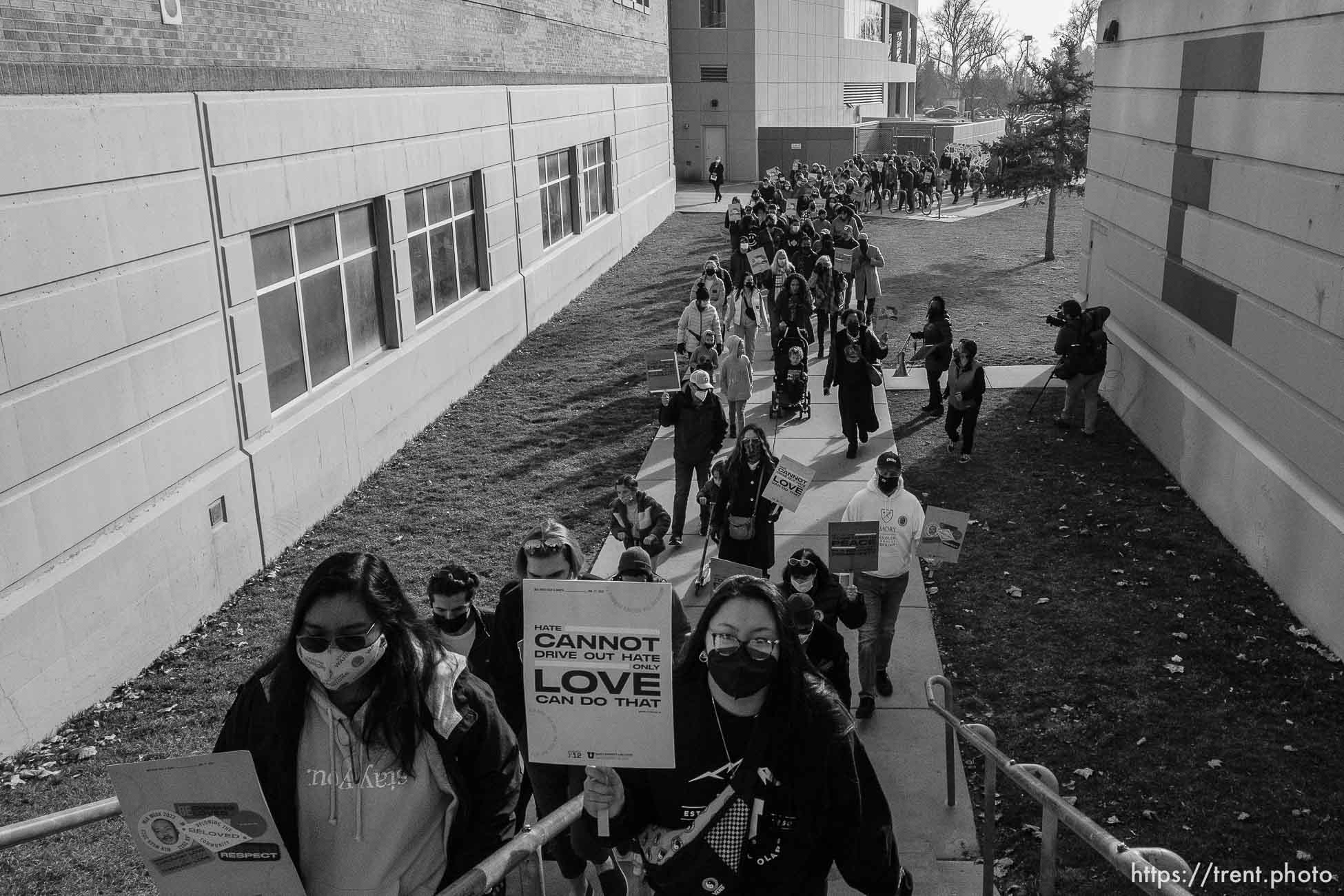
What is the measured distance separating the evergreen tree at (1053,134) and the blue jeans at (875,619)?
22.5m

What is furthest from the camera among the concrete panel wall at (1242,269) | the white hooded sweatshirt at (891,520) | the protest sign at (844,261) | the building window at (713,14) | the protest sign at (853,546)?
the building window at (713,14)

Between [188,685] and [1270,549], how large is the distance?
28.4ft

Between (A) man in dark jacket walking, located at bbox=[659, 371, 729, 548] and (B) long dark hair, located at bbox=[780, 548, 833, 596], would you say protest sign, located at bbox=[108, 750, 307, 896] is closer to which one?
(B) long dark hair, located at bbox=[780, 548, 833, 596]

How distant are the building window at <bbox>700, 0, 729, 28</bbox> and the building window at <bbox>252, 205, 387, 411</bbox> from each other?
3969cm

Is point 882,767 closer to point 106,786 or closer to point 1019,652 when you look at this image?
point 1019,652

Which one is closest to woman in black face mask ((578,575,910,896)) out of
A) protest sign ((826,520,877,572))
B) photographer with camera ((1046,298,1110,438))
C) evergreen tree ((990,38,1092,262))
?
protest sign ((826,520,877,572))

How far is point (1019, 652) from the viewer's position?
28.6 ft

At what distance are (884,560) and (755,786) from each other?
181 inches

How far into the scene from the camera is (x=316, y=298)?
40.6 feet

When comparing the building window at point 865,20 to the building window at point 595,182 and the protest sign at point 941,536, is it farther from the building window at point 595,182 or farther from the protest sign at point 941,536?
the protest sign at point 941,536

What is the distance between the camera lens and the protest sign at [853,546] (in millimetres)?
7570

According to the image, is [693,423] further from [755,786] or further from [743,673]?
[755,786]

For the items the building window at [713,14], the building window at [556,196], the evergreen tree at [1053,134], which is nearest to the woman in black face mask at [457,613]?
the building window at [556,196]

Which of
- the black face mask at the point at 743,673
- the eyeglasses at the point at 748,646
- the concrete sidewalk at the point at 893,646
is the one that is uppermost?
the eyeglasses at the point at 748,646
